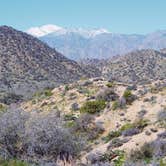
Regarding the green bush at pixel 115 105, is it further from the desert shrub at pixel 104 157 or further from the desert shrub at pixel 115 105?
the desert shrub at pixel 104 157

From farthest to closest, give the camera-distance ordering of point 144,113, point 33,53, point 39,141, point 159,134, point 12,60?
point 33,53, point 12,60, point 144,113, point 159,134, point 39,141

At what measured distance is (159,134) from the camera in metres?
22.7

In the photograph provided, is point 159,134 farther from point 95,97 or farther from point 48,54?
point 48,54

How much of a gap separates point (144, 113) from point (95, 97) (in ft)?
23.4

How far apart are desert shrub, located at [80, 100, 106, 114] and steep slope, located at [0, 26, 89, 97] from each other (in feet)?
128

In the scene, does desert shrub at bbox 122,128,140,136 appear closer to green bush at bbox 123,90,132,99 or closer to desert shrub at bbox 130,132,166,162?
desert shrub at bbox 130,132,166,162

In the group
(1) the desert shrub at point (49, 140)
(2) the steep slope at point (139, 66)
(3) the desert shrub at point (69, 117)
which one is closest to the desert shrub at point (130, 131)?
(3) the desert shrub at point (69, 117)

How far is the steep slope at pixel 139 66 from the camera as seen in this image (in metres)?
117

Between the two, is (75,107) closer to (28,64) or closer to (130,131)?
(130,131)

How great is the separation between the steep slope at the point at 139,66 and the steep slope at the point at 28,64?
45.5 ft

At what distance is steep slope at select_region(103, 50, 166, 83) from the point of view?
116625 mm

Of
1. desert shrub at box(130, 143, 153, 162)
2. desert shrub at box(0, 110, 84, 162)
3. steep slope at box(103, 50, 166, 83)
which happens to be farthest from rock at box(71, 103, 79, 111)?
steep slope at box(103, 50, 166, 83)

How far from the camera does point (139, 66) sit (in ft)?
410

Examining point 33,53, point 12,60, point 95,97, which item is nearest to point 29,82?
point 12,60
